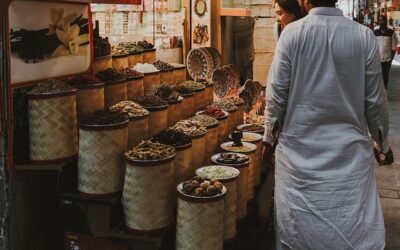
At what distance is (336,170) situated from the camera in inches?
108

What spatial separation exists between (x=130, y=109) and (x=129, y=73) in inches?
28.2

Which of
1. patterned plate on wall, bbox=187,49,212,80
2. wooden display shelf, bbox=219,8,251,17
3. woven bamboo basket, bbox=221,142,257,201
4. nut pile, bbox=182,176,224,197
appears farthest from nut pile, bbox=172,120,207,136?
wooden display shelf, bbox=219,8,251,17

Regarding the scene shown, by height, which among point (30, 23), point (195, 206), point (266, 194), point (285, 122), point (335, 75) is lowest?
point (266, 194)

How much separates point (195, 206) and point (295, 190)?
671 millimetres

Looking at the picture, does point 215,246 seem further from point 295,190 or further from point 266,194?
point 266,194

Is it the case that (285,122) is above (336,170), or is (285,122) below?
above

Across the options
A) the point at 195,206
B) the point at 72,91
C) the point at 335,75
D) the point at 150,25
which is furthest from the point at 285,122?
the point at 150,25

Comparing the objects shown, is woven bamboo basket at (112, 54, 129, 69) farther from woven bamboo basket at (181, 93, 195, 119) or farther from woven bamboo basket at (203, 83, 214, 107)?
woven bamboo basket at (203, 83, 214, 107)

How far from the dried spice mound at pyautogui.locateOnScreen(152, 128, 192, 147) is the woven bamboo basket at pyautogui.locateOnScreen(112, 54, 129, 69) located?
3.73 feet

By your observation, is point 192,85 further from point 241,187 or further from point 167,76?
point 241,187

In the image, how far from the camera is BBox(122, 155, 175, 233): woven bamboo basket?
3.14 m

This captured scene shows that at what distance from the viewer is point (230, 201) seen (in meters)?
3.66

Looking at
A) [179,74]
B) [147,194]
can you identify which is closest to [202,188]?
[147,194]

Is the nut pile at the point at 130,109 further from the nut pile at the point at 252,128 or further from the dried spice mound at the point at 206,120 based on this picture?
the nut pile at the point at 252,128
